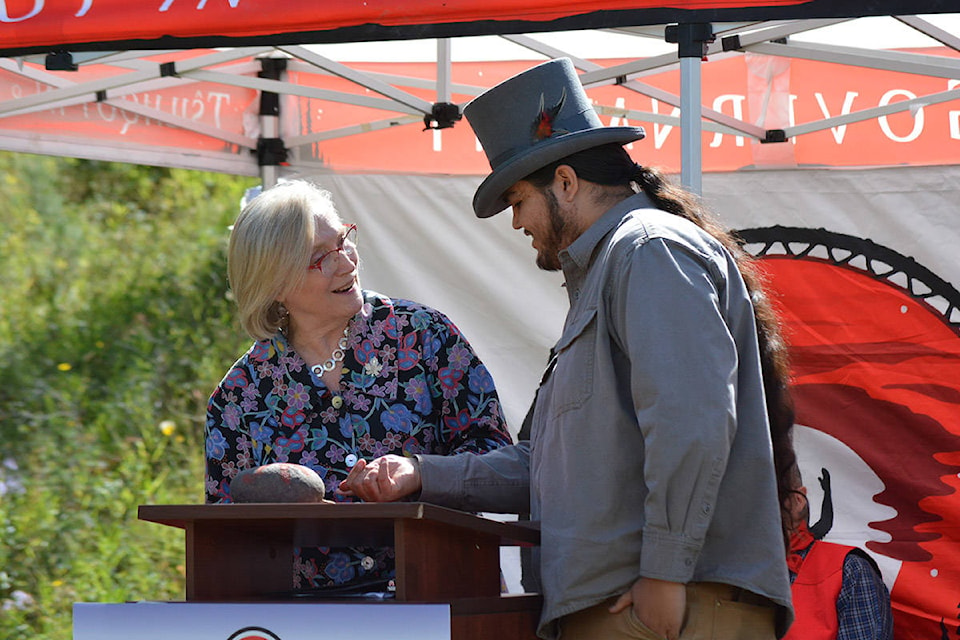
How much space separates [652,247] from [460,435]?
2.09ft

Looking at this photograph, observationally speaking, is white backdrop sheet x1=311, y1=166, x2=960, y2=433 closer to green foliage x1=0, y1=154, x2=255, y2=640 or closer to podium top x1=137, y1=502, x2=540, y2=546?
podium top x1=137, y1=502, x2=540, y2=546

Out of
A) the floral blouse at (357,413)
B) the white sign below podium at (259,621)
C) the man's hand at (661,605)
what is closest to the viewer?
the white sign below podium at (259,621)

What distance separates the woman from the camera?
229 cm

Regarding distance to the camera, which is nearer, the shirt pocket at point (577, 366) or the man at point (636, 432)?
the man at point (636, 432)

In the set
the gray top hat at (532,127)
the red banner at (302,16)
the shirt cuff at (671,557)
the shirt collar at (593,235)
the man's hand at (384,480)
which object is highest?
the red banner at (302,16)

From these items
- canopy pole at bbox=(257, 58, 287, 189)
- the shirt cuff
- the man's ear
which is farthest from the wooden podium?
canopy pole at bbox=(257, 58, 287, 189)

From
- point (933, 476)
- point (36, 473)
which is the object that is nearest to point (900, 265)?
point (933, 476)

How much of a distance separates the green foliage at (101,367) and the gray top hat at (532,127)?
428 cm

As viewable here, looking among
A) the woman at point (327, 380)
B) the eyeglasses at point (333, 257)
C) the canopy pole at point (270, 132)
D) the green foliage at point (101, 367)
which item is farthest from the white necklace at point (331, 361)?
the green foliage at point (101, 367)

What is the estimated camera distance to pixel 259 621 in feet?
5.72

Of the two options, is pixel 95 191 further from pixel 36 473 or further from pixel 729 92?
pixel 729 92

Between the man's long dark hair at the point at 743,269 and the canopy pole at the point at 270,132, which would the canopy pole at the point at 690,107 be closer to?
the man's long dark hair at the point at 743,269

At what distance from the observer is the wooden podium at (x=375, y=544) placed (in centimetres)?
176

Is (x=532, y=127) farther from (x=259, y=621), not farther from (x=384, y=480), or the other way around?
(x=259, y=621)
